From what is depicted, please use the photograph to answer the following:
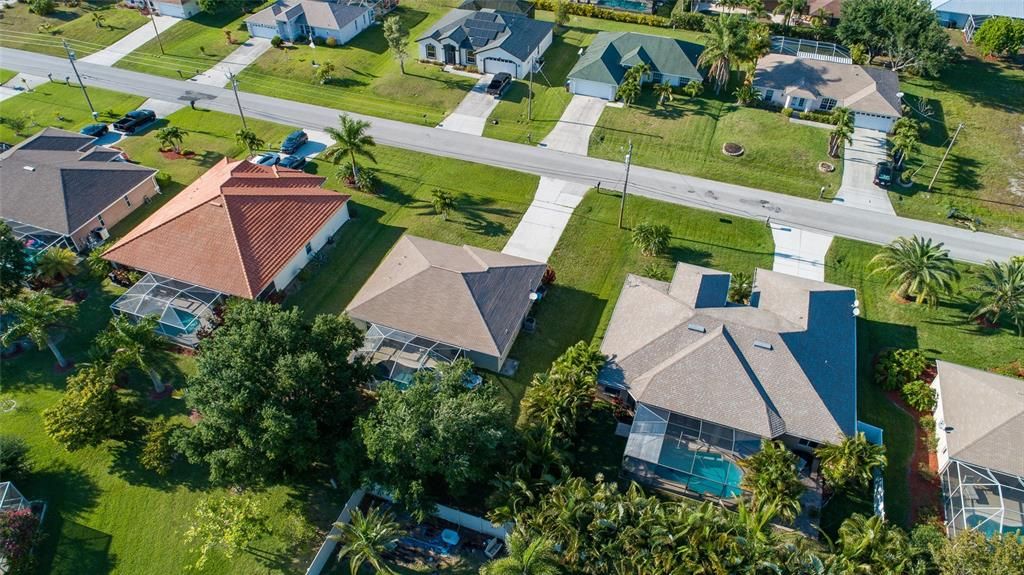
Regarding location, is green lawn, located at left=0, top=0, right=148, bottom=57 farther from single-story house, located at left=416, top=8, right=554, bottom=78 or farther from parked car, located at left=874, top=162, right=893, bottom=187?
parked car, located at left=874, top=162, right=893, bottom=187

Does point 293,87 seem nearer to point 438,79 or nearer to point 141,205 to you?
point 438,79

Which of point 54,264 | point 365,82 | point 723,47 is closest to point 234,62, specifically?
point 365,82

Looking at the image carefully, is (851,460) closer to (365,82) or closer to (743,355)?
(743,355)

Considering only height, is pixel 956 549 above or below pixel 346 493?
above

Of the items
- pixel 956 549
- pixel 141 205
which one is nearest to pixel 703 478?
pixel 956 549

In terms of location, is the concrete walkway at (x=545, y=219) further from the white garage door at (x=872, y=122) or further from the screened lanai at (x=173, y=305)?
the white garage door at (x=872, y=122)

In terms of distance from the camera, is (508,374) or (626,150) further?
(626,150)

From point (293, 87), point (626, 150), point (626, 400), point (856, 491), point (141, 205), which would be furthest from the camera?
point (293, 87)
